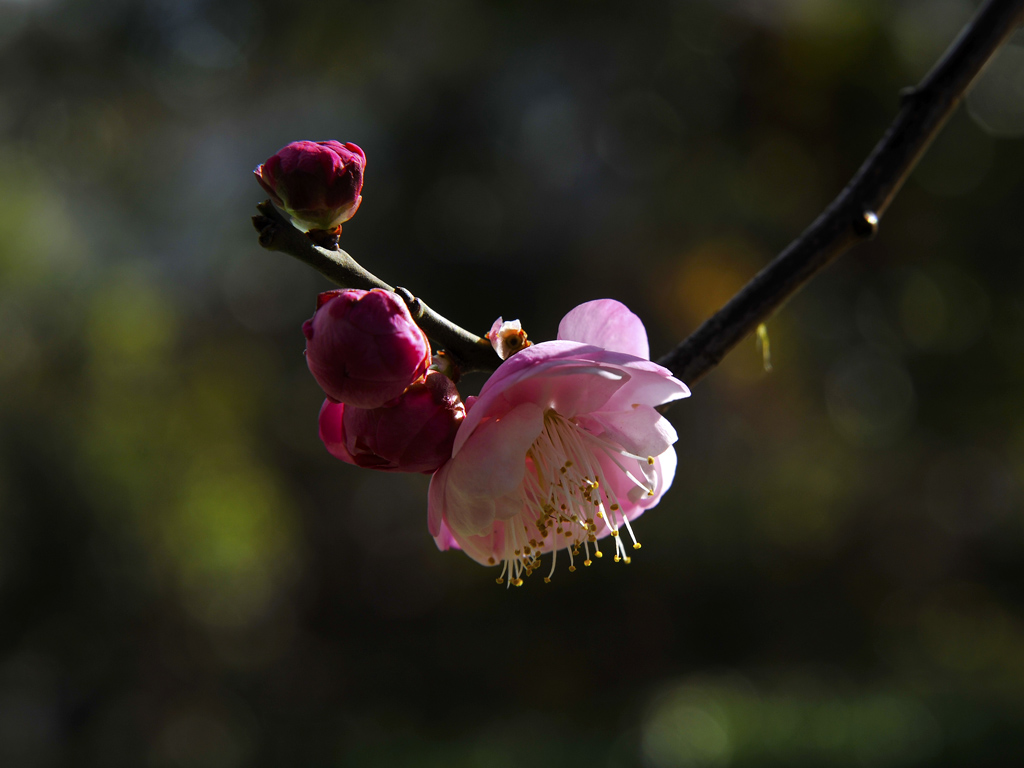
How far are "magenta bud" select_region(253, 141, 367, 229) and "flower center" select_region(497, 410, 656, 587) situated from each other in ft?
0.78

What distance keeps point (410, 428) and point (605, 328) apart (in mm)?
190

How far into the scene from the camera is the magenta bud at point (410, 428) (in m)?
0.48

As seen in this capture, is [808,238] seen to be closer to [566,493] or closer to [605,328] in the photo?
[605,328]

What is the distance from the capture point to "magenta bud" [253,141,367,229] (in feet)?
1.53

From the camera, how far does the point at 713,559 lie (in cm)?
573

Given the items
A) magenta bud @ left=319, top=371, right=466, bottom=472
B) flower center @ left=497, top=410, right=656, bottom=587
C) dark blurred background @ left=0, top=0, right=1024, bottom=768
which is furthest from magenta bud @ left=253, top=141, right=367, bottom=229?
dark blurred background @ left=0, top=0, right=1024, bottom=768

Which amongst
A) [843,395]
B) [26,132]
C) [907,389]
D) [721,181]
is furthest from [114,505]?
[907,389]

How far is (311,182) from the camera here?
1.53 ft

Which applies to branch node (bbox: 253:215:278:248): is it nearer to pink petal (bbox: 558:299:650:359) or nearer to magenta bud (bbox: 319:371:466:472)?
magenta bud (bbox: 319:371:466:472)

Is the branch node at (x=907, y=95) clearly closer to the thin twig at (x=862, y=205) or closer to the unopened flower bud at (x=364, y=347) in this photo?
the thin twig at (x=862, y=205)

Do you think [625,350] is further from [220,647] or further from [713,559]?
[220,647]

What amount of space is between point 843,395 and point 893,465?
0.83 metres

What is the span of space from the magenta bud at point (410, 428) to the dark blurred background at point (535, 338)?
495cm

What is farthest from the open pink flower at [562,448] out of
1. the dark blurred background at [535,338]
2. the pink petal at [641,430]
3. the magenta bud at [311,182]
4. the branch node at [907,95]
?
the dark blurred background at [535,338]
